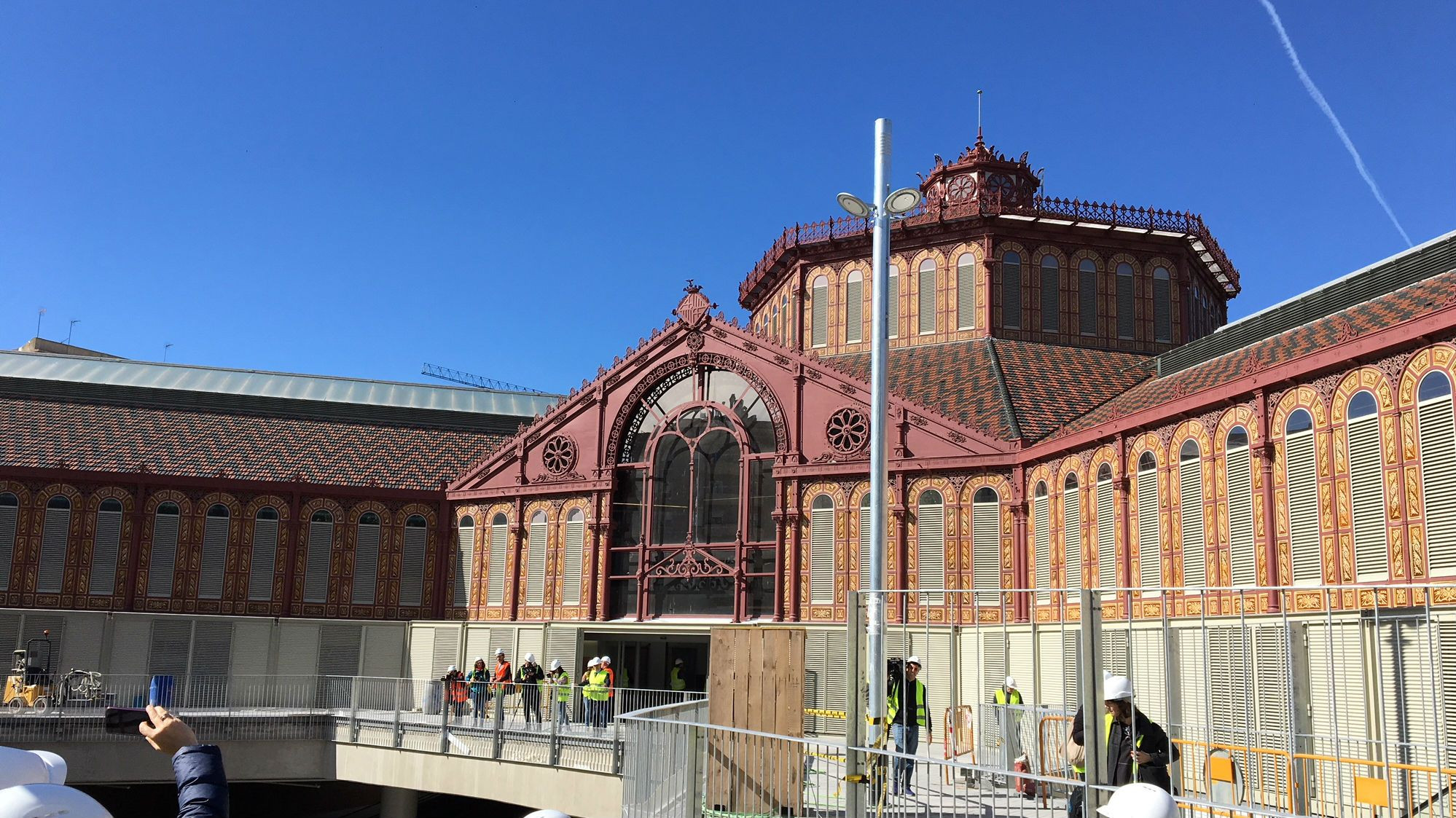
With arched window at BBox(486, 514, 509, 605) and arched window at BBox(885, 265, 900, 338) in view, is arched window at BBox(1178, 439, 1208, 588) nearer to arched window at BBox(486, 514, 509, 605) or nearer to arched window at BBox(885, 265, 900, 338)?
arched window at BBox(885, 265, 900, 338)

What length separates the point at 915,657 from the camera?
1088 inches

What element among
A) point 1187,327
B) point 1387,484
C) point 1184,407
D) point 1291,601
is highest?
point 1187,327

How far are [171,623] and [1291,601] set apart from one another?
89.1ft

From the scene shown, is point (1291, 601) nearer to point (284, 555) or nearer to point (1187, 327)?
point (1187, 327)

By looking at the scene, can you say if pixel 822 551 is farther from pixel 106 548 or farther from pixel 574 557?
pixel 106 548

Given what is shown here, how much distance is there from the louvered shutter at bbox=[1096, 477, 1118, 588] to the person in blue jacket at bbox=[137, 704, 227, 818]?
21699 mm

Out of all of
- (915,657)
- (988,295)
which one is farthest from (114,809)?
(988,295)

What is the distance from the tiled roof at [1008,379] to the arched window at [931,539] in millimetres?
2020

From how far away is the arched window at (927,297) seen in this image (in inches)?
1401

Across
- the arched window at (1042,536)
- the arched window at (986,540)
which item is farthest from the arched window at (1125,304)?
the arched window at (1042,536)

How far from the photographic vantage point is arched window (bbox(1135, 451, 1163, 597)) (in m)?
23.0

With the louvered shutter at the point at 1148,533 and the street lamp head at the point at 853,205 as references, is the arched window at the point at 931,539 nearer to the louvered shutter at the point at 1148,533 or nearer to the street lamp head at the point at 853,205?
the louvered shutter at the point at 1148,533

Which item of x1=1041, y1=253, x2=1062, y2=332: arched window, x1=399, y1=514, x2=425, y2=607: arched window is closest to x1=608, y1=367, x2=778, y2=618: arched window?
x1=399, y1=514, x2=425, y2=607: arched window

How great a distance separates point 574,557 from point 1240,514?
1760 cm
